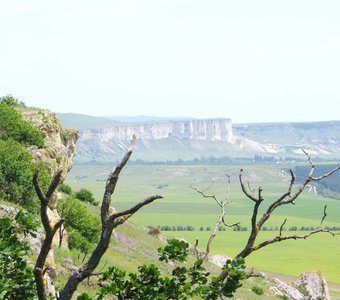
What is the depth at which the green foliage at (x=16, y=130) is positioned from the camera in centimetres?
5269

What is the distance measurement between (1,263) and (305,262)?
161690 millimetres

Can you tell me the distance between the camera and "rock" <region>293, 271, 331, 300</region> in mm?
81062

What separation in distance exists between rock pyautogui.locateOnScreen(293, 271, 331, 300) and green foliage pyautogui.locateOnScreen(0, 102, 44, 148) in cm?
4806

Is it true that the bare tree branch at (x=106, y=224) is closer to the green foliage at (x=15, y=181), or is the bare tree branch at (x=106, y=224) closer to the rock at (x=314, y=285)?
the green foliage at (x=15, y=181)

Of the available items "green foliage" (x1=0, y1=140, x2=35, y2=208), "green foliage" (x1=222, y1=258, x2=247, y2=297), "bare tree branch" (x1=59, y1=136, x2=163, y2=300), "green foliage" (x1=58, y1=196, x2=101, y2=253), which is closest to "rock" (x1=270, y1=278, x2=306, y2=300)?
"green foliage" (x1=58, y1=196, x2=101, y2=253)

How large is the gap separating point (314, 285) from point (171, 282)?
77.9 meters

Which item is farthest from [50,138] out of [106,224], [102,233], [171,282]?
[106,224]

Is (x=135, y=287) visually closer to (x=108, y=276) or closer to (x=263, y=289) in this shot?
(x=108, y=276)

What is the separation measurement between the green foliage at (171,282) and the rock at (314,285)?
73.7 metres

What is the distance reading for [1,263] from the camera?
11.4 metres

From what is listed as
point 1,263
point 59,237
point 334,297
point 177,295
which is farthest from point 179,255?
point 334,297

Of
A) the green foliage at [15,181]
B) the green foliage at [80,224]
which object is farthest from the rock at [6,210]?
the green foliage at [80,224]

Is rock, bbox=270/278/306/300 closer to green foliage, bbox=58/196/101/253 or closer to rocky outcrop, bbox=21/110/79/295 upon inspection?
green foliage, bbox=58/196/101/253

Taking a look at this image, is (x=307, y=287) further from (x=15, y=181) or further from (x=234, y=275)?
(x=234, y=275)
